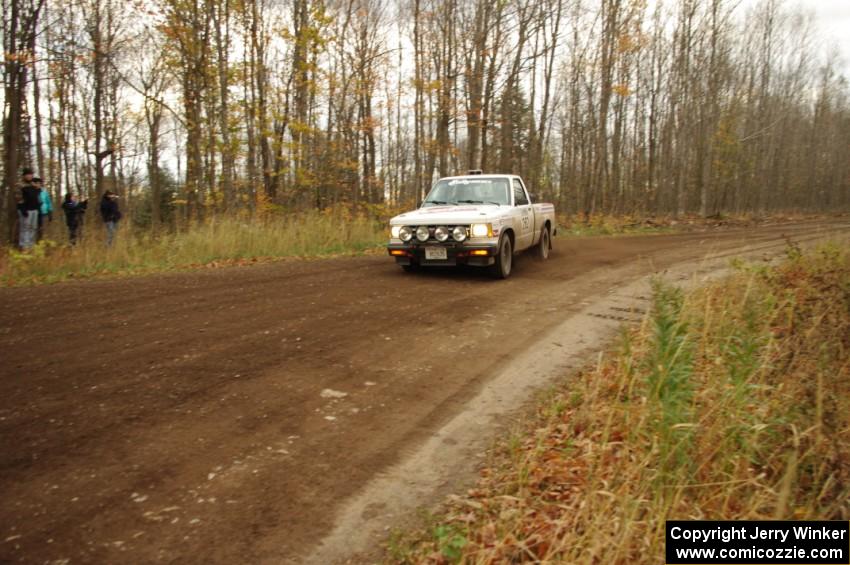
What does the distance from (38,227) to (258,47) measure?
10.9m

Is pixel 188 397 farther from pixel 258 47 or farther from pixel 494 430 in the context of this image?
pixel 258 47

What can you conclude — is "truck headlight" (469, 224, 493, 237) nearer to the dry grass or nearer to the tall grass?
the dry grass

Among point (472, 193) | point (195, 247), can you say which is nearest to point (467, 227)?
point (472, 193)

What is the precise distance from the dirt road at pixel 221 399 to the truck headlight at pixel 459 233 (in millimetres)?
907

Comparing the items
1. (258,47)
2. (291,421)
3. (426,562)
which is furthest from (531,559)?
(258,47)

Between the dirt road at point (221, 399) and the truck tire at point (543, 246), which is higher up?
the truck tire at point (543, 246)

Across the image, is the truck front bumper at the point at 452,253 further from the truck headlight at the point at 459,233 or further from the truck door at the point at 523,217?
the truck door at the point at 523,217

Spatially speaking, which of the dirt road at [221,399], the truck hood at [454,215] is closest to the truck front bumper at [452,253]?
the truck hood at [454,215]

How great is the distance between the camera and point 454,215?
28.4ft

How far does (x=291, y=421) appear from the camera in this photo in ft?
12.5

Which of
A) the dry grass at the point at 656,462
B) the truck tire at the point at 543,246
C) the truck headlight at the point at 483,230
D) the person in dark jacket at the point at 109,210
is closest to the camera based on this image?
the dry grass at the point at 656,462

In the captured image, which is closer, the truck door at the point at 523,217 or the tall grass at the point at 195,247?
the tall grass at the point at 195,247

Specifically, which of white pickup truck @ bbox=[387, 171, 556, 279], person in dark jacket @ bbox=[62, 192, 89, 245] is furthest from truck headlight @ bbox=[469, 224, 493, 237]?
person in dark jacket @ bbox=[62, 192, 89, 245]

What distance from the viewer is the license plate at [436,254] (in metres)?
8.68
